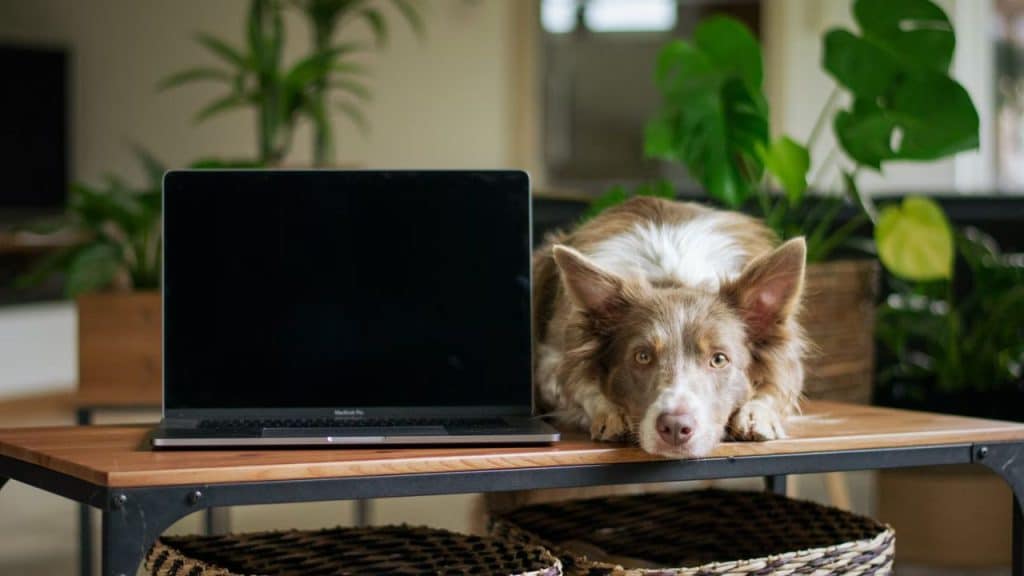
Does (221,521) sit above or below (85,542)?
below

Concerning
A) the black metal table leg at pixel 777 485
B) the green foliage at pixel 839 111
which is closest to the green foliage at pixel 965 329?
the green foliage at pixel 839 111

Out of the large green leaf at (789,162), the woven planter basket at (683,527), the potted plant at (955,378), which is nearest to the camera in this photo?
the woven planter basket at (683,527)

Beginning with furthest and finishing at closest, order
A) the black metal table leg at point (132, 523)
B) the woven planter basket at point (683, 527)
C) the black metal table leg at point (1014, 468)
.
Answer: the woven planter basket at point (683, 527), the black metal table leg at point (1014, 468), the black metal table leg at point (132, 523)

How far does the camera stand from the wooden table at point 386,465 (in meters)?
1.41

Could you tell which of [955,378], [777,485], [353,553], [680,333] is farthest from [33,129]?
[680,333]

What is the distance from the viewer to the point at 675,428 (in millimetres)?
1542

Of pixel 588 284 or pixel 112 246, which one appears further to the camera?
pixel 112 246

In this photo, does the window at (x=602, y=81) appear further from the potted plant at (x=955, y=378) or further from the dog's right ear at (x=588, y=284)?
the dog's right ear at (x=588, y=284)

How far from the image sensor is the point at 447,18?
7.60m

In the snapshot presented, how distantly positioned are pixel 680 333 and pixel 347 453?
421 mm

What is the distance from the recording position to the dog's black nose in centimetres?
154

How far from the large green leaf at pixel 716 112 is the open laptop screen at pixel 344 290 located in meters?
0.81

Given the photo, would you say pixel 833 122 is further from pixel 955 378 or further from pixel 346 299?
pixel 346 299

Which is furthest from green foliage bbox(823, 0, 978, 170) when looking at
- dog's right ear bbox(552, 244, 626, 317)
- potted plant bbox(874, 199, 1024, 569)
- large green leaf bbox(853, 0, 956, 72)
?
dog's right ear bbox(552, 244, 626, 317)
